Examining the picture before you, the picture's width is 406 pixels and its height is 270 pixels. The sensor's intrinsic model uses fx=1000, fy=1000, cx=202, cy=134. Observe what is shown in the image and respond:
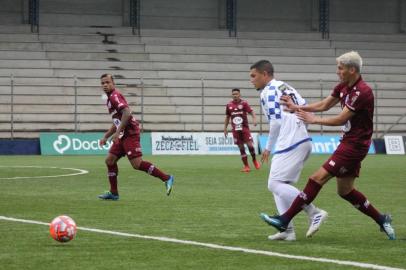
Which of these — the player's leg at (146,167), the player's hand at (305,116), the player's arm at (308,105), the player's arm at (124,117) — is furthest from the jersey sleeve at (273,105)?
the player's leg at (146,167)

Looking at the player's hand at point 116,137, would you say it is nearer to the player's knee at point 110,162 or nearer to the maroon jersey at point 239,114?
the player's knee at point 110,162

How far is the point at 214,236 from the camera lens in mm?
11859

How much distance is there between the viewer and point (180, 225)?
13.2 m

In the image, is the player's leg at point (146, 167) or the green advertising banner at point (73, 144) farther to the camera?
the green advertising banner at point (73, 144)

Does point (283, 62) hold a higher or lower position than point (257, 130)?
higher

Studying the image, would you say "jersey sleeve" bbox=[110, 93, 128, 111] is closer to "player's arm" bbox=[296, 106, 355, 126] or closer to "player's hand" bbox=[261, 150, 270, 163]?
"player's hand" bbox=[261, 150, 270, 163]

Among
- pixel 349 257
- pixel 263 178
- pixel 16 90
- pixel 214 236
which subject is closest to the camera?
pixel 349 257

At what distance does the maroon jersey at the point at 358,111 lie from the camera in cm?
1106

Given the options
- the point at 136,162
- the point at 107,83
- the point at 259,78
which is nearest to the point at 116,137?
the point at 136,162

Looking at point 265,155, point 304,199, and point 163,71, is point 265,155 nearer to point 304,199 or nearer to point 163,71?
point 304,199

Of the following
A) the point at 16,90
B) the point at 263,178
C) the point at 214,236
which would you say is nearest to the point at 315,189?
the point at 214,236

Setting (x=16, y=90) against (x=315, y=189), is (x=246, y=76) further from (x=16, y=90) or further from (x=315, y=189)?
(x=315, y=189)

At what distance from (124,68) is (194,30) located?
18.1 ft

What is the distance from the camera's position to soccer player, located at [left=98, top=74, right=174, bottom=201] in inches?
695
